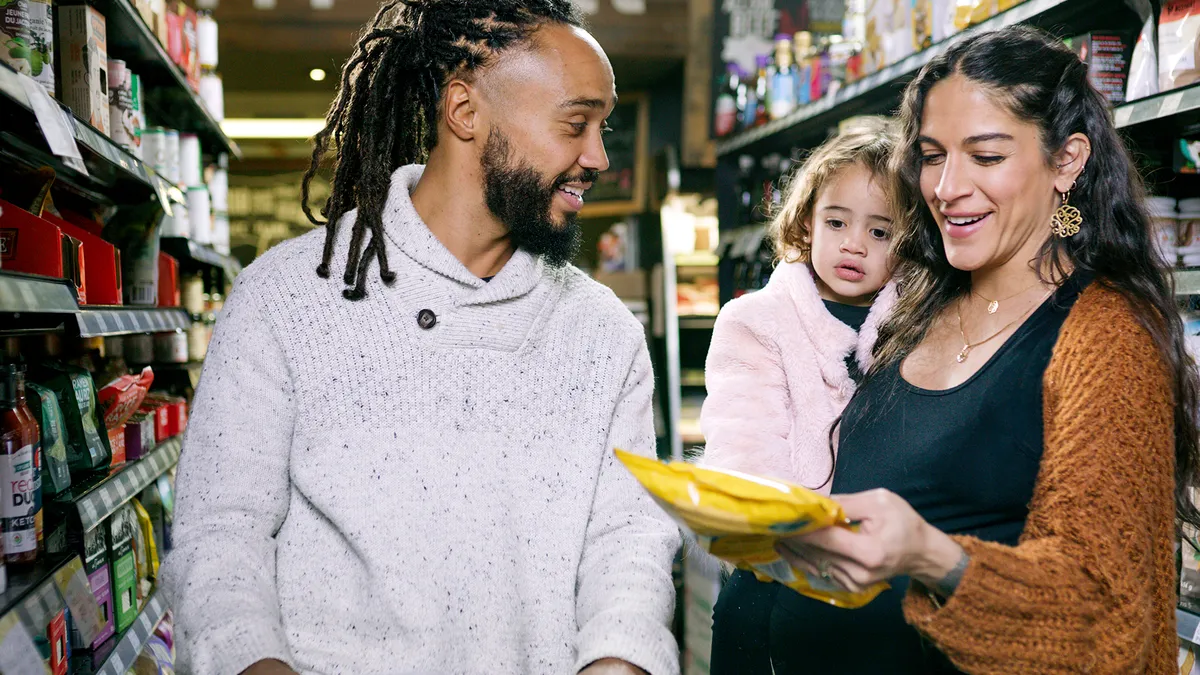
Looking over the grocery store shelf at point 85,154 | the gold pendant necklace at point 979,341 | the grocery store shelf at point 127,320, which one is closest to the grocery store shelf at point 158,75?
the grocery store shelf at point 85,154

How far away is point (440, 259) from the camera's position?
163 cm

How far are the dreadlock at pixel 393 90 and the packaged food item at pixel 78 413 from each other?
2.31 ft

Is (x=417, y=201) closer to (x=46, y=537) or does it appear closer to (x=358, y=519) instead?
(x=358, y=519)

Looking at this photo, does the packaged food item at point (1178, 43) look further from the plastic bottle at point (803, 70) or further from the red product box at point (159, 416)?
the red product box at point (159, 416)

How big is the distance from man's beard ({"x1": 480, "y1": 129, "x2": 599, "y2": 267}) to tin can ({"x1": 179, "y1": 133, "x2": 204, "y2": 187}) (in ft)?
7.01

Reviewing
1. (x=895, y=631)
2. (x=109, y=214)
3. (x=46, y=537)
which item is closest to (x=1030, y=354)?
(x=895, y=631)

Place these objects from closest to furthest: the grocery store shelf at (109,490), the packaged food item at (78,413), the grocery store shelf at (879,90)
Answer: the grocery store shelf at (109,490) < the packaged food item at (78,413) < the grocery store shelf at (879,90)

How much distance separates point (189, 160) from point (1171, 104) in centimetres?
301

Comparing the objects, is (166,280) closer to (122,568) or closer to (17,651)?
(122,568)

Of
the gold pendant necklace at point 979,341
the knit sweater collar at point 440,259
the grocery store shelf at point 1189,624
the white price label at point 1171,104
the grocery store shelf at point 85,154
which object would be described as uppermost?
the white price label at point 1171,104

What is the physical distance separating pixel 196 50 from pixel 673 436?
305 cm

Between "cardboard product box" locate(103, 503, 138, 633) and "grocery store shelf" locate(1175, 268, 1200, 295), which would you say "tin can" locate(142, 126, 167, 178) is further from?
"grocery store shelf" locate(1175, 268, 1200, 295)

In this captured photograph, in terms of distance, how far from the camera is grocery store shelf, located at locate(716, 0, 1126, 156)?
89.0 inches

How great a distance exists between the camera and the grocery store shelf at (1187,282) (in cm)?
186
